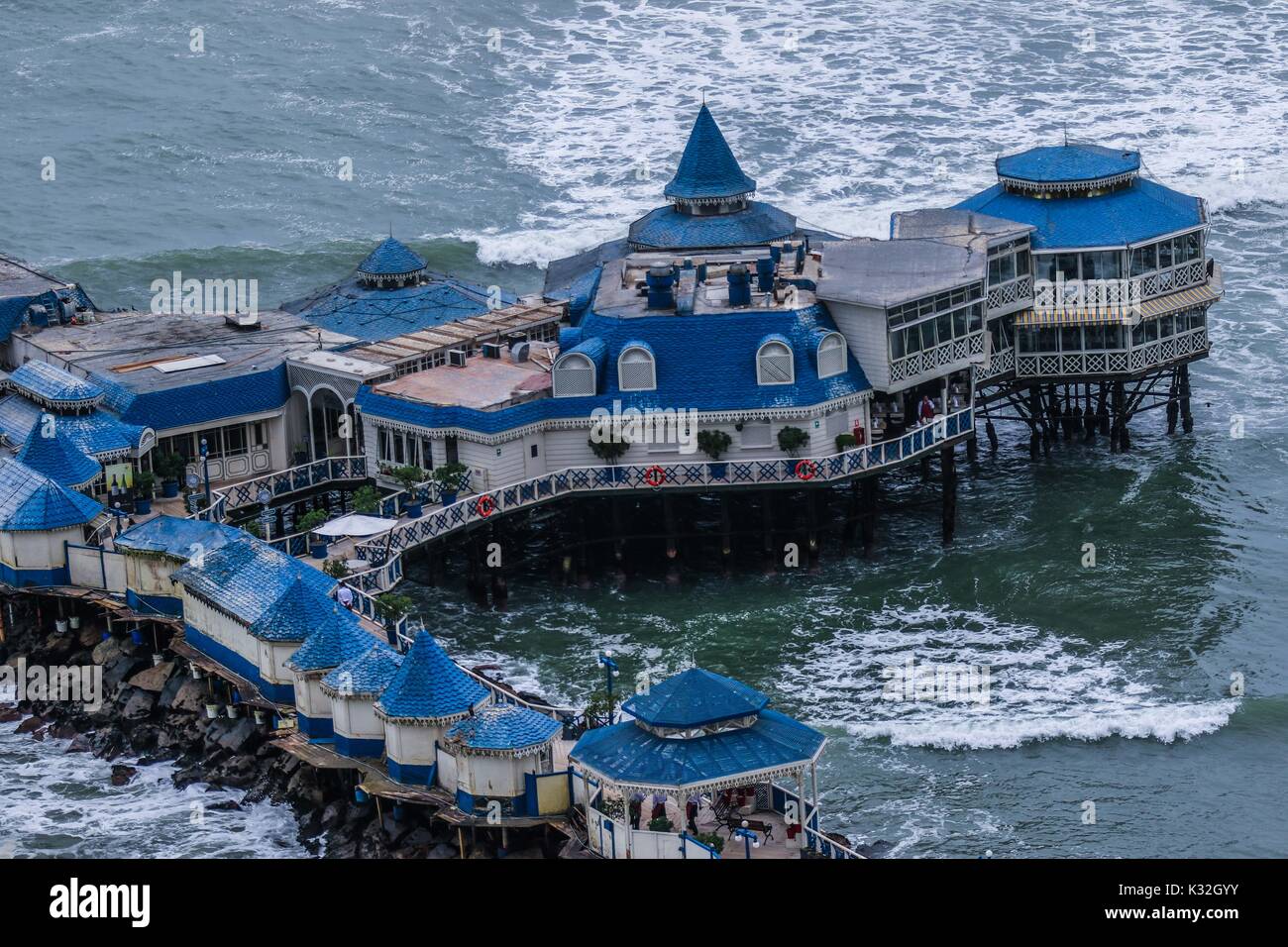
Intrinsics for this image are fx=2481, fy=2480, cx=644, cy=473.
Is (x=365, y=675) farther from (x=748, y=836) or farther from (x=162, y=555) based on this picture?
(x=162, y=555)

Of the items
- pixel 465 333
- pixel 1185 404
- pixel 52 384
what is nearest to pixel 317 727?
Answer: pixel 52 384

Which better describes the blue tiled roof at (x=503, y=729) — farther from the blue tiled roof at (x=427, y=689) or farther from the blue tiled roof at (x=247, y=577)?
the blue tiled roof at (x=247, y=577)

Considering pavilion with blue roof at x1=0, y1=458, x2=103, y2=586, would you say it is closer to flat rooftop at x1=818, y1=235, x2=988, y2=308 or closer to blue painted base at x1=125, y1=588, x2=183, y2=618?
blue painted base at x1=125, y1=588, x2=183, y2=618

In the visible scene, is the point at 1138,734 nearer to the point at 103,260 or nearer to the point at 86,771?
the point at 86,771

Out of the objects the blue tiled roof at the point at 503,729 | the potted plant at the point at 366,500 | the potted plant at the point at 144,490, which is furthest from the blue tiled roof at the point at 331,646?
the potted plant at the point at 144,490

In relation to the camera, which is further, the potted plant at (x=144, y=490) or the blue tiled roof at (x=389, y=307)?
the blue tiled roof at (x=389, y=307)
